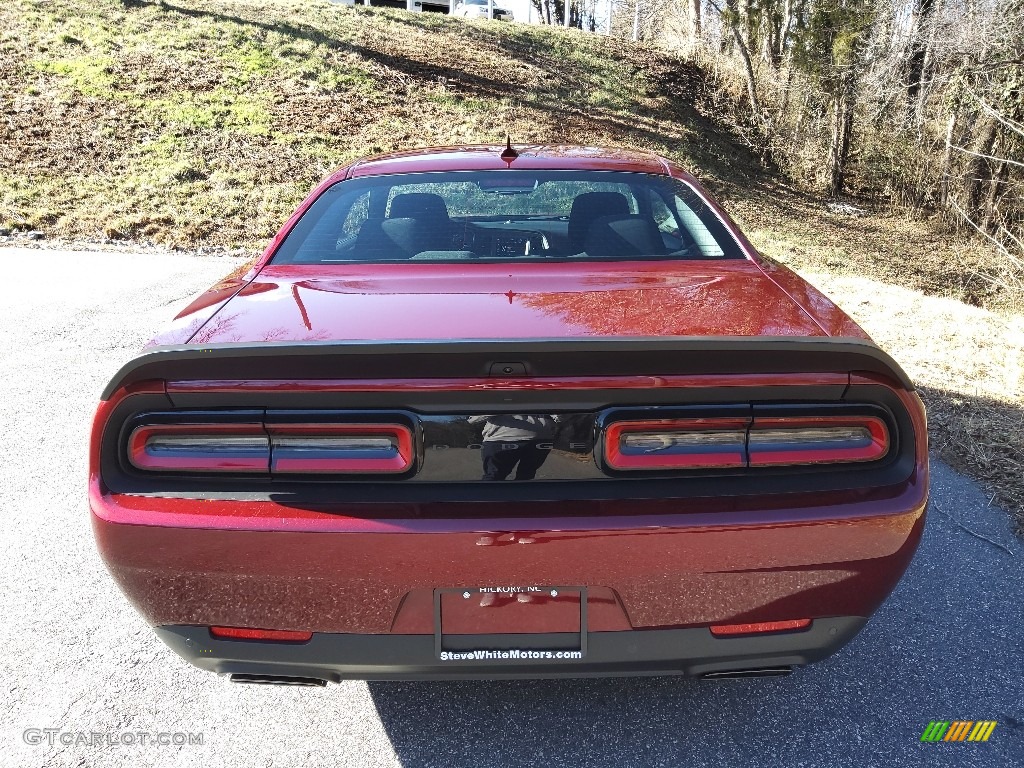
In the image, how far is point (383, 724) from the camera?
85.1 inches

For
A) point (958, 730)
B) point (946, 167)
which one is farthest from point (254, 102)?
point (958, 730)

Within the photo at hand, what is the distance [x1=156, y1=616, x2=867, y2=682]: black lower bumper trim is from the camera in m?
1.77

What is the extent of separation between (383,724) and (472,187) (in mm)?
2035

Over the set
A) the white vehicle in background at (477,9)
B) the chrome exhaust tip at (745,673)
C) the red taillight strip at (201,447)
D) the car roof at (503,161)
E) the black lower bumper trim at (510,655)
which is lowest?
the chrome exhaust tip at (745,673)

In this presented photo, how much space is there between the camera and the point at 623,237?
9.06 ft

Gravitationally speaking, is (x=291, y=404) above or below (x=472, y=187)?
below

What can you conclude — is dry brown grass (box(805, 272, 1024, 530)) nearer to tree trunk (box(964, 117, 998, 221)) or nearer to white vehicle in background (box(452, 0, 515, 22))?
tree trunk (box(964, 117, 998, 221))

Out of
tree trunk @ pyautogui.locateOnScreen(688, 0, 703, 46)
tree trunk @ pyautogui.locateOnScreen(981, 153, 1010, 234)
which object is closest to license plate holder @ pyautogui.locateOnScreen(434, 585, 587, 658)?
tree trunk @ pyautogui.locateOnScreen(981, 153, 1010, 234)

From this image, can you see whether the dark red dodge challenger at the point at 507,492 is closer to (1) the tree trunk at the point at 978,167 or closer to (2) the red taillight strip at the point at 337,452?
(2) the red taillight strip at the point at 337,452

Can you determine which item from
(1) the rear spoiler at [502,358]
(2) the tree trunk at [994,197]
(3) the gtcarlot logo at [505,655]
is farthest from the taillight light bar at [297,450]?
(2) the tree trunk at [994,197]

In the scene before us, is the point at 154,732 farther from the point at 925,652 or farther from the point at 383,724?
the point at 925,652

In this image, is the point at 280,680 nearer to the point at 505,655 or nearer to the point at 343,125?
the point at 505,655

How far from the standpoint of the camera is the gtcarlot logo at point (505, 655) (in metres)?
1.76

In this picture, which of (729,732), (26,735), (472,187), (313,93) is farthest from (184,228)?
(729,732)
